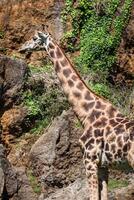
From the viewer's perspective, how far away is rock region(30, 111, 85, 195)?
15.5 m

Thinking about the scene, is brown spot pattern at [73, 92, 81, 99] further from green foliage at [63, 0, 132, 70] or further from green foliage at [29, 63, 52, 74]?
green foliage at [63, 0, 132, 70]

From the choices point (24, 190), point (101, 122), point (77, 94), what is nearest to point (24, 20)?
point (24, 190)

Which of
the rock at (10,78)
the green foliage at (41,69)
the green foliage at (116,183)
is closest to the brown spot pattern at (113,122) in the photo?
the green foliage at (116,183)

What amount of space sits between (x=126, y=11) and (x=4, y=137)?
5.38m

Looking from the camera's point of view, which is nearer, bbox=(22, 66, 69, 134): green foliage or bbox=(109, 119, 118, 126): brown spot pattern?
bbox=(109, 119, 118, 126): brown spot pattern

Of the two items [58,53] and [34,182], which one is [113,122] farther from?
[34,182]

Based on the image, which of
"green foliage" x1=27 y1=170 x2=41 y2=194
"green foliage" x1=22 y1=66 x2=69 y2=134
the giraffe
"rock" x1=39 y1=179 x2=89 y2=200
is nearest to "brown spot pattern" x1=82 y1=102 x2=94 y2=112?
the giraffe

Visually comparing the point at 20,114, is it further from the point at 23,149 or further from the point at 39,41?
the point at 39,41

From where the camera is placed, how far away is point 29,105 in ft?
60.1

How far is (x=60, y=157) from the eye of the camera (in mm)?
15648

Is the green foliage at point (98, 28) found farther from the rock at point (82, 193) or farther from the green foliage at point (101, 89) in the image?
the rock at point (82, 193)

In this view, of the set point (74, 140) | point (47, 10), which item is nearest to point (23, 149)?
point (74, 140)

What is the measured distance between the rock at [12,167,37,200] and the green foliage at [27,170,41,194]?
13 centimetres

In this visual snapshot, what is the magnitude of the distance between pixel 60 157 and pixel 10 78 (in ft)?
10.5
